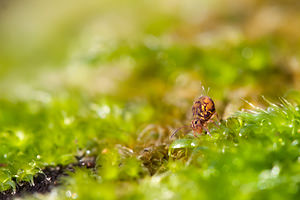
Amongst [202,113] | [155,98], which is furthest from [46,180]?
[155,98]

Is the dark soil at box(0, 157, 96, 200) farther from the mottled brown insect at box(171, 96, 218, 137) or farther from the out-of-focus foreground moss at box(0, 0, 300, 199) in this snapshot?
the mottled brown insect at box(171, 96, 218, 137)

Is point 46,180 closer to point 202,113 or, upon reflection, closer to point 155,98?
point 202,113

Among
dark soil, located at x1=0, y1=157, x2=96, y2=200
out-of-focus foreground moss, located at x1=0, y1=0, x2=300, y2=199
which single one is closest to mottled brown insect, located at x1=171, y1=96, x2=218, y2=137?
out-of-focus foreground moss, located at x1=0, y1=0, x2=300, y2=199

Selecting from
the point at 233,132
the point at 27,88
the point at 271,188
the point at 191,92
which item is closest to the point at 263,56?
the point at 191,92

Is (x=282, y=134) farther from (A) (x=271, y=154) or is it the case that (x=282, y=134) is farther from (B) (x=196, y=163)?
(B) (x=196, y=163)

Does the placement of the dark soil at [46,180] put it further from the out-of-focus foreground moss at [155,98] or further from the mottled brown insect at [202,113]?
the mottled brown insect at [202,113]
